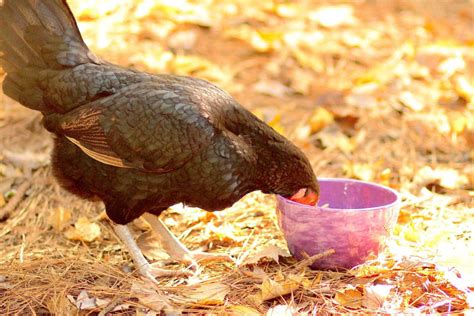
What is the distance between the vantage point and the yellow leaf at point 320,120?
4809mm

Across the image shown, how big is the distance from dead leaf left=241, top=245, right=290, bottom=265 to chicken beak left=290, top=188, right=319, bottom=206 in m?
0.26

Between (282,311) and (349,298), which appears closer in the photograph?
(282,311)

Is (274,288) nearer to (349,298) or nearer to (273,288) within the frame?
(273,288)

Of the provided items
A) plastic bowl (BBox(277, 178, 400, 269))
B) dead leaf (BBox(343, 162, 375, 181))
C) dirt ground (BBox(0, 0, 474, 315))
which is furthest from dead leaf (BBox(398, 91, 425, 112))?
plastic bowl (BBox(277, 178, 400, 269))

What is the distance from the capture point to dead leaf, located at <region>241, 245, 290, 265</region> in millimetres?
3227

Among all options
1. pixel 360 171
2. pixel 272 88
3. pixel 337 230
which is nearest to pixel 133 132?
pixel 337 230

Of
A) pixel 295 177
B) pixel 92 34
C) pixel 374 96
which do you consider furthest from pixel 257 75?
pixel 295 177

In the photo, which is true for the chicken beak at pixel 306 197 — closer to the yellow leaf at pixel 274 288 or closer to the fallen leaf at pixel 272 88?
the yellow leaf at pixel 274 288

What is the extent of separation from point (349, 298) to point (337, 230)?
38 cm

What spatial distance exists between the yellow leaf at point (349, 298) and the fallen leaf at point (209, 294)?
1.53 ft

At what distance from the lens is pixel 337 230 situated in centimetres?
316

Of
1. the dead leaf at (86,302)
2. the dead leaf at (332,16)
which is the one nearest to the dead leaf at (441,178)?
the dead leaf at (86,302)

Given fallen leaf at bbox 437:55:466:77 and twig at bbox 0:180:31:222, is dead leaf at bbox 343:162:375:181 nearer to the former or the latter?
twig at bbox 0:180:31:222

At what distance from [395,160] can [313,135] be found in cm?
60
